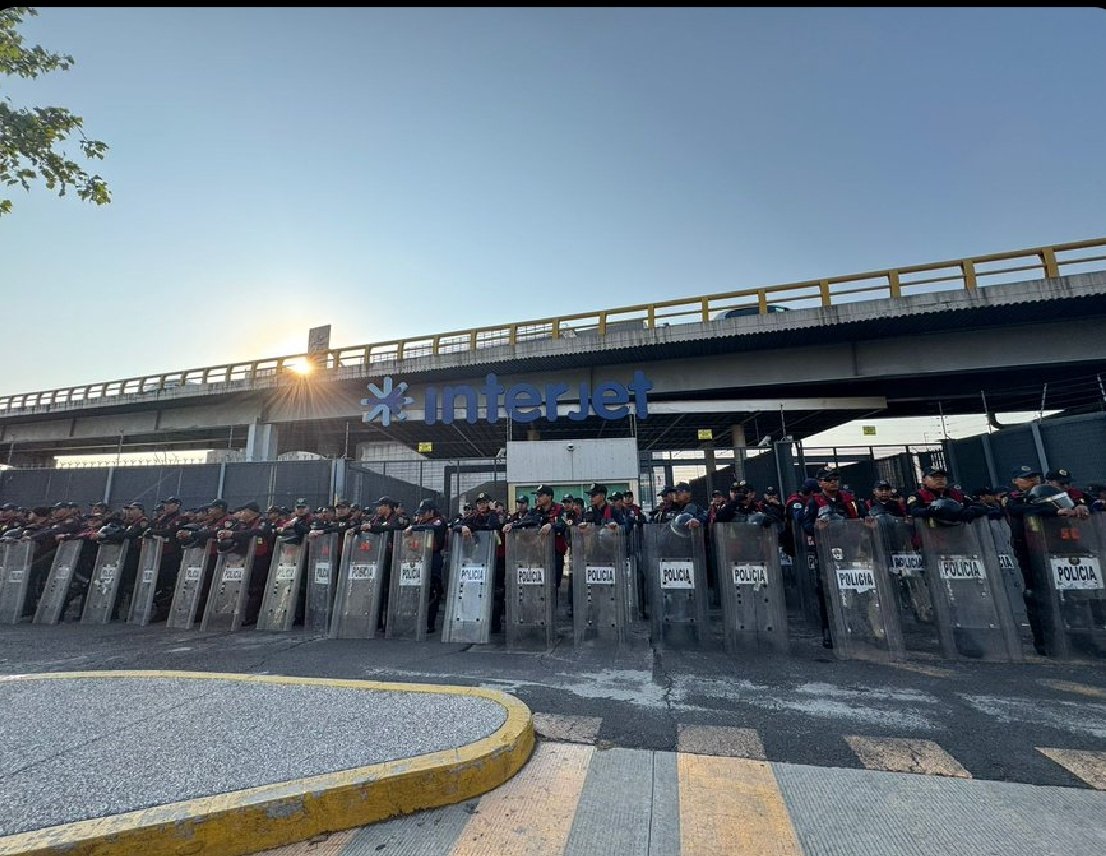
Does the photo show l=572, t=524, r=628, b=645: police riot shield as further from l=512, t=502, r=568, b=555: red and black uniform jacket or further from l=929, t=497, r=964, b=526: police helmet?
l=929, t=497, r=964, b=526: police helmet

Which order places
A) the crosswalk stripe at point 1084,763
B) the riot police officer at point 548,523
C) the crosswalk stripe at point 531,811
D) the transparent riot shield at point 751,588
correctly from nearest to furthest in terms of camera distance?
the crosswalk stripe at point 531,811 < the crosswalk stripe at point 1084,763 < the transparent riot shield at point 751,588 < the riot police officer at point 548,523

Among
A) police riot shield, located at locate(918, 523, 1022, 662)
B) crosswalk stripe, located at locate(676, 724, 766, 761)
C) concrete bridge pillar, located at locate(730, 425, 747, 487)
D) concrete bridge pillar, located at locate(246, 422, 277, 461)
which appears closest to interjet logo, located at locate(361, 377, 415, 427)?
concrete bridge pillar, located at locate(246, 422, 277, 461)

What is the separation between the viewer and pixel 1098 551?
17.6 feet

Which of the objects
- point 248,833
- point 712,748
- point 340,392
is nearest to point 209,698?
point 248,833

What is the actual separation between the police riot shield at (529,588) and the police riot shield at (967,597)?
13.7 ft

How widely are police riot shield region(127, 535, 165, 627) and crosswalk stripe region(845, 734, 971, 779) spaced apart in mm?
9692

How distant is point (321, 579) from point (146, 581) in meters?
3.41

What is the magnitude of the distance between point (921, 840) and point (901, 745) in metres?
1.16

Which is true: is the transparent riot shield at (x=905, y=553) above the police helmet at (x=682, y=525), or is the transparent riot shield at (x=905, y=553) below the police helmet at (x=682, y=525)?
below

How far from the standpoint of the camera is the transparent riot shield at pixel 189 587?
7910mm

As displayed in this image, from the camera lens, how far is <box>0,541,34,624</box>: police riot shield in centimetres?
906

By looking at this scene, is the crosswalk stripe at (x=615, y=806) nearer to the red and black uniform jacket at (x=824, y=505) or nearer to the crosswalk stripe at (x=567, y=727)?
the crosswalk stripe at (x=567, y=727)

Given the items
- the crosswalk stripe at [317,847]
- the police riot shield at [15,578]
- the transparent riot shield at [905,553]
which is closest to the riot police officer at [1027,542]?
the transparent riot shield at [905,553]

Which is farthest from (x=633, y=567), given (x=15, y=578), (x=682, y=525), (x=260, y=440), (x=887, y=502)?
(x=260, y=440)
